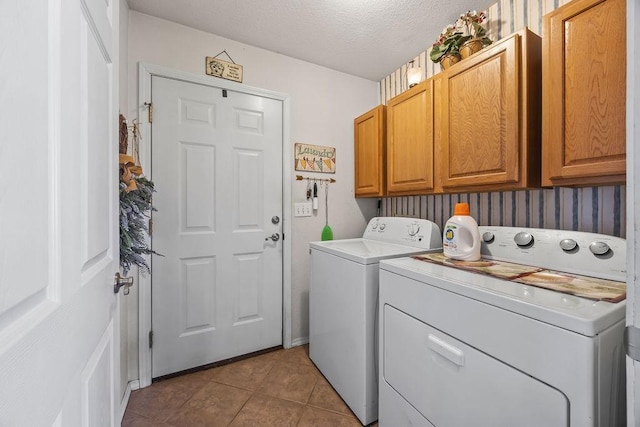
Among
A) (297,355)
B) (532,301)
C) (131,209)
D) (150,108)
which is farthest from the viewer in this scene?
(297,355)

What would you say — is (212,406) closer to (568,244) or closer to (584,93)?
(568,244)

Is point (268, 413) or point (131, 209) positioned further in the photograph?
point (268, 413)

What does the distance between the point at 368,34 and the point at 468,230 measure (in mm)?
1564

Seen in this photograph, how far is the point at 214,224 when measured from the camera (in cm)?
197

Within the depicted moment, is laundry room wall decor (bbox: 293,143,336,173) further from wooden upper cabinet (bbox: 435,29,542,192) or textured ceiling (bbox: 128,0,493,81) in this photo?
wooden upper cabinet (bbox: 435,29,542,192)

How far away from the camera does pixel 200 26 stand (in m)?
1.86

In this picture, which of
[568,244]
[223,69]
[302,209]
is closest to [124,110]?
[223,69]

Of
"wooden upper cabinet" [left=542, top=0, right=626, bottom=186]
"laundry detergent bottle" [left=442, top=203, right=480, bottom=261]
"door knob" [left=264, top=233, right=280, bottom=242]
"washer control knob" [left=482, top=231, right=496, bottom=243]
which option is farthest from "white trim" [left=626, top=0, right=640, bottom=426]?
"door knob" [left=264, top=233, right=280, bottom=242]

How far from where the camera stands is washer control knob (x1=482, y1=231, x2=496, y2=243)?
1455 millimetres

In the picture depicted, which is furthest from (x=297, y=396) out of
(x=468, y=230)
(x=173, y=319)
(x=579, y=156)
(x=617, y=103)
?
(x=617, y=103)

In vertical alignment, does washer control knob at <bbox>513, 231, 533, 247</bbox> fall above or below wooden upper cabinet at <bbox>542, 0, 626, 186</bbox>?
below

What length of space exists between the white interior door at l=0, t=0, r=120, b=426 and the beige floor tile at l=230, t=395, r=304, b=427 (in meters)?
0.93

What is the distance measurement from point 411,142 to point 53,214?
1.87 meters

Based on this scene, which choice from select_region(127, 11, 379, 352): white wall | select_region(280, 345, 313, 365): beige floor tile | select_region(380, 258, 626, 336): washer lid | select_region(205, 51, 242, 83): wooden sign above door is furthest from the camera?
select_region(280, 345, 313, 365): beige floor tile
